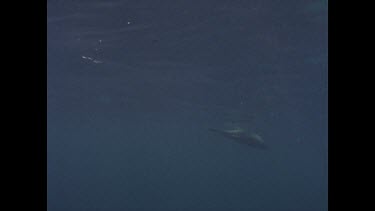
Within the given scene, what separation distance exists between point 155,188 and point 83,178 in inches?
1251

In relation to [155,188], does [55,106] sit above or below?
above

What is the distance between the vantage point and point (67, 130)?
178ft

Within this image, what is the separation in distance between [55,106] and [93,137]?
2473 centimetres

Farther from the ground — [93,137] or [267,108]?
[267,108]

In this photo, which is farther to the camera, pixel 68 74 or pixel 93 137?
pixel 93 137

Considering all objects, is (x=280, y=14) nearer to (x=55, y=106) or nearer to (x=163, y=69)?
(x=163, y=69)

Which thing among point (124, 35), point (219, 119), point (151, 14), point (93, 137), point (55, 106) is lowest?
point (93, 137)

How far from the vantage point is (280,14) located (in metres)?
17.2
